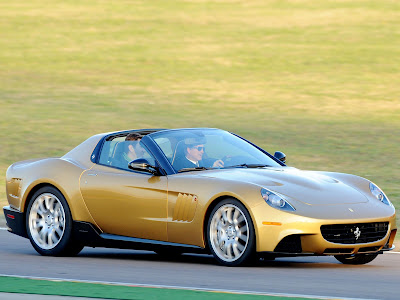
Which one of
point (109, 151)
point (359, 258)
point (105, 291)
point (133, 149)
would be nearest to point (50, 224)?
point (109, 151)

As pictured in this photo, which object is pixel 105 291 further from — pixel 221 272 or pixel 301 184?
pixel 301 184

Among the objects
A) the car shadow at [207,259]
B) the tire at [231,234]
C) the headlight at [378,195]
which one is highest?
the headlight at [378,195]

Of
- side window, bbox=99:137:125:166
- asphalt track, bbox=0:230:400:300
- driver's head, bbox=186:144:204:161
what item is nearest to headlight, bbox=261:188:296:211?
asphalt track, bbox=0:230:400:300

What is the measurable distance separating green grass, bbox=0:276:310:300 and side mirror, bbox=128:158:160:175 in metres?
1.76

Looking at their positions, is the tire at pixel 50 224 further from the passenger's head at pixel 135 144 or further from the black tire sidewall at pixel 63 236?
the passenger's head at pixel 135 144

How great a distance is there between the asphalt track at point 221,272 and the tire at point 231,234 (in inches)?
5.3

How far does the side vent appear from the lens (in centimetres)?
916

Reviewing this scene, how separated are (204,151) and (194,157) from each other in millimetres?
→ 151

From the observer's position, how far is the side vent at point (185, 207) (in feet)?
30.0

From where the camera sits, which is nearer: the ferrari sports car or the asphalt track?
the asphalt track

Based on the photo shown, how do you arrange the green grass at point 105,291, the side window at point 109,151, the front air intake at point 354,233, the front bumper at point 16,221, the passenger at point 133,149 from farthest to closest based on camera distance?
the front bumper at point 16,221, the side window at point 109,151, the passenger at point 133,149, the front air intake at point 354,233, the green grass at point 105,291

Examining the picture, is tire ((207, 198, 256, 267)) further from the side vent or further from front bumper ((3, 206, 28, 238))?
front bumper ((3, 206, 28, 238))

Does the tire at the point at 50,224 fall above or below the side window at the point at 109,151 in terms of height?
below

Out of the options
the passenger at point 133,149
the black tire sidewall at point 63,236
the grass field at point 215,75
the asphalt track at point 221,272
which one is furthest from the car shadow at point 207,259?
the grass field at point 215,75
